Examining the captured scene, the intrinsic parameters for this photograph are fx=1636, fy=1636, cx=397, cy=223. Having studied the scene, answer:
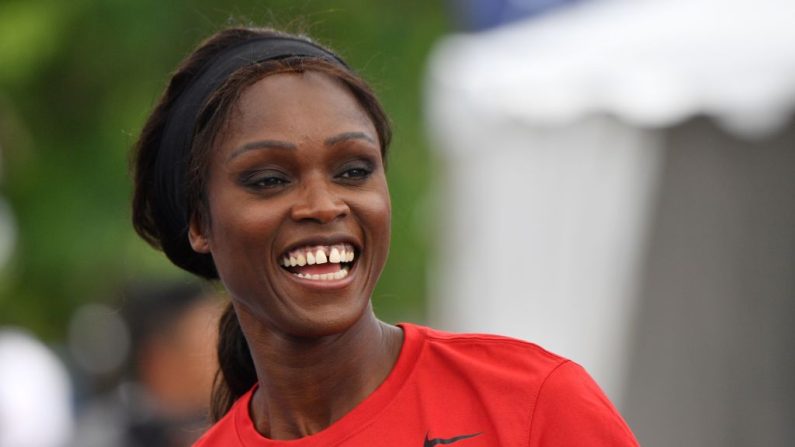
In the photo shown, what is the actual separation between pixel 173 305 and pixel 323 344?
320 centimetres

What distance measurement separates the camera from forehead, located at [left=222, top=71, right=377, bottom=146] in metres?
3.29

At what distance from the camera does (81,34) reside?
850 cm

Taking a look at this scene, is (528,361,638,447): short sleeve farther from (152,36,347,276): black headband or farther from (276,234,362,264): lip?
(152,36,347,276): black headband

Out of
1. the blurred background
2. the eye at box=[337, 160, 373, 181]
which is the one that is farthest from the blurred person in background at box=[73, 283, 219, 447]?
the eye at box=[337, 160, 373, 181]

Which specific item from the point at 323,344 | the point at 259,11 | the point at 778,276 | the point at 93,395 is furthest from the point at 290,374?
the point at 93,395

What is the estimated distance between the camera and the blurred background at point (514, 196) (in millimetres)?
6688

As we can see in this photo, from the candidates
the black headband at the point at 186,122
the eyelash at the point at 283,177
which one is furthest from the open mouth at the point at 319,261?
the black headband at the point at 186,122

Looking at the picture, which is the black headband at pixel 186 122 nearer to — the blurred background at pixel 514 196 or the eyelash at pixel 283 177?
the eyelash at pixel 283 177

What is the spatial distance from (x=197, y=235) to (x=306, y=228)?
43 centimetres

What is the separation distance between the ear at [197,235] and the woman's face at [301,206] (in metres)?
0.20

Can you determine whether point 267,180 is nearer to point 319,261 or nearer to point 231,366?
point 319,261

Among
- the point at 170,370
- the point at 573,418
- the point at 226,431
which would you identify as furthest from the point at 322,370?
the point at 170,370

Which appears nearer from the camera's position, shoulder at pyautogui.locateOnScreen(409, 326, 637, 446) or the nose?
shoulder at pyautogui.locateOnScreen(409, 326, 637, 446)

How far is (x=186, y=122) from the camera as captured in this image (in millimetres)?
3516
